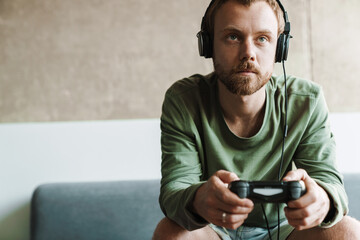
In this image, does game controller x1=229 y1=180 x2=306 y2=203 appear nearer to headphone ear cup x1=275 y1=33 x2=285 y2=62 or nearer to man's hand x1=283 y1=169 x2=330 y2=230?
man's hand x1=283 y1=169 x2=330 y2=230

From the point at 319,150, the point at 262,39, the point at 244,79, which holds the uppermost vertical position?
the point at 262,39

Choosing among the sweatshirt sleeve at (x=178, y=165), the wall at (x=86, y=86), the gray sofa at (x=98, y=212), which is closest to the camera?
the sweatshirt sleeve at (x=178, y=165)

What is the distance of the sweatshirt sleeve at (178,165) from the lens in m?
1.04

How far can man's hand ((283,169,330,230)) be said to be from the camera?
34.8 inches

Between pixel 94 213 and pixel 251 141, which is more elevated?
pixel 251 141

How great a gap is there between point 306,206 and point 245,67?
1.48ft

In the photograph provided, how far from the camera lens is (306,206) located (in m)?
0.89

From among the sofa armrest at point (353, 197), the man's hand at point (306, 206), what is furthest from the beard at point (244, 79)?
the sofa armrest at point (353, 197)

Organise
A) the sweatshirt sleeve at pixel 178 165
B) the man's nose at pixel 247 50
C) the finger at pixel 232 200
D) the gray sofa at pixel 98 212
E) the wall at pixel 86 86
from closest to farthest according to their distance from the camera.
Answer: the finger at pixel 232 200 < the sweatshirt sleeve at pixel 178 165 < the man's nose at pixel 247 50 < the gray sofa at pixel 98 212 < the wall at pixel 86 86

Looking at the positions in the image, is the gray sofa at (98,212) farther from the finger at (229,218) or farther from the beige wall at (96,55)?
the finger at (229,218)

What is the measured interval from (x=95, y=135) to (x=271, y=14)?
1073 millimetres

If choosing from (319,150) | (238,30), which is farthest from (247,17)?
(319,150)

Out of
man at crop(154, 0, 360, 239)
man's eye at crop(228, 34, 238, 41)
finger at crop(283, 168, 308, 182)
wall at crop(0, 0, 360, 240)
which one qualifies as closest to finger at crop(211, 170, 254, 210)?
finger at crop(283, 168, 308, 182)

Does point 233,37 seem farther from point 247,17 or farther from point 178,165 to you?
point 178,165
